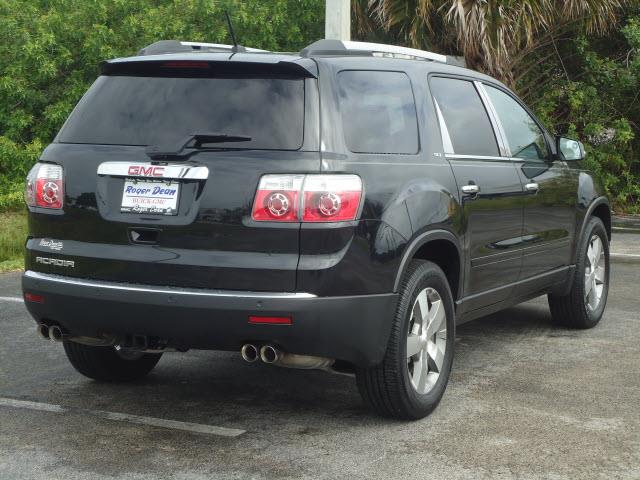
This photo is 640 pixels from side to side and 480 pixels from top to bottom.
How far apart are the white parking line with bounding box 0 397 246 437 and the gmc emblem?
3.98 feet

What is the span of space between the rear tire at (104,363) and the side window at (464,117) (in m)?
2.12

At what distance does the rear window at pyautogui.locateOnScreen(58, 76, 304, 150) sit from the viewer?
4723mm

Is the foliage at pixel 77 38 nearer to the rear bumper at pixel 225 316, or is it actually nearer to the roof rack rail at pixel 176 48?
the roof rack rail at pixel 176 48

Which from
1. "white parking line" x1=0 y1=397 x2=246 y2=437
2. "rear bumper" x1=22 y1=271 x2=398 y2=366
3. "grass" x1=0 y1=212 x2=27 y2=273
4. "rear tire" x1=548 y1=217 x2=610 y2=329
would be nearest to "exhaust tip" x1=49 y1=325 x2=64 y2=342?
"rear bumper" x1=22 y1=271 x2=398 y2=366

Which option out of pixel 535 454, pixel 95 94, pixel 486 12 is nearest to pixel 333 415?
pixel 535 454

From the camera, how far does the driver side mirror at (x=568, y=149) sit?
7.06 metres

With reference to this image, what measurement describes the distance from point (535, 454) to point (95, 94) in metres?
2.63

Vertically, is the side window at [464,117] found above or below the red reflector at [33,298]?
above

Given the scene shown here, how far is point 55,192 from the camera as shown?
496cm

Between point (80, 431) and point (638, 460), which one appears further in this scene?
point (80, 431)

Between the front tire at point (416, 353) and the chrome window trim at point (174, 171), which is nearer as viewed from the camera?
the chrome window trim at point (174, 171)

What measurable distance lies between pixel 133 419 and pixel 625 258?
7.48m

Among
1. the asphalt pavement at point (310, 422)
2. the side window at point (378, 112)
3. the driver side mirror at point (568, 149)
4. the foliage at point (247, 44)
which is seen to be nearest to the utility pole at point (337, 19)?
the driver side mirror at point (568, 149)

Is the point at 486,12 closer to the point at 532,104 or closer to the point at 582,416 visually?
the point at 532,104
